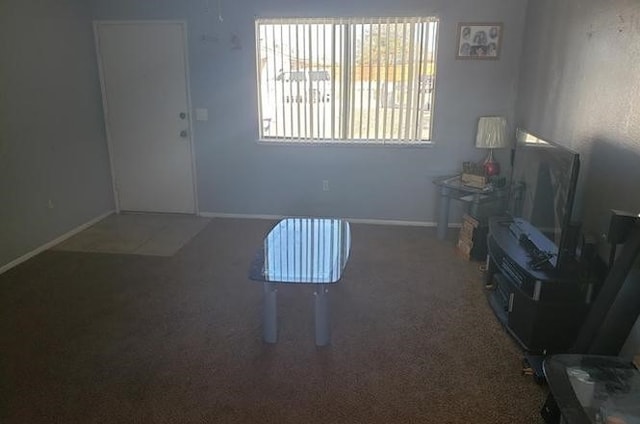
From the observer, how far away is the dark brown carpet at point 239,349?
2084mm

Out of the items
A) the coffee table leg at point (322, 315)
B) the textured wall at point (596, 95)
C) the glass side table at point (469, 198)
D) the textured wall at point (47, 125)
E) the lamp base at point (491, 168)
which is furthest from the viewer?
the lamp base at point (491, 168)

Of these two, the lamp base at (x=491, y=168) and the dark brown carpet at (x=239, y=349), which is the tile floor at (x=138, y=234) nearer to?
the dark brown carpet at (x=239, y=349)

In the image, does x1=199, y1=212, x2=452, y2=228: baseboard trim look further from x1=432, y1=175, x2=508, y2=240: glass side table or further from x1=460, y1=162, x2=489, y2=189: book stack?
x1=460, y1=162, x2=489, y2=189: book stack

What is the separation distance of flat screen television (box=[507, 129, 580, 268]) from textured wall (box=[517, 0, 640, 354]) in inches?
9.0

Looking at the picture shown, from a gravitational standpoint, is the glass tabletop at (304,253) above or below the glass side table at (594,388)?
above

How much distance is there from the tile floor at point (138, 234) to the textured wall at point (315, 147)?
0.39 metres

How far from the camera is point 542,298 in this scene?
232cm

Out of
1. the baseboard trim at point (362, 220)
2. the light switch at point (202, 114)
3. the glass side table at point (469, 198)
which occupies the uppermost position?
the light switch at point (202, 114)

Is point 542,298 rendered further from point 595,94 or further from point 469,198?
point 469,198

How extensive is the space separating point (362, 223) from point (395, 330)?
1.96 meters

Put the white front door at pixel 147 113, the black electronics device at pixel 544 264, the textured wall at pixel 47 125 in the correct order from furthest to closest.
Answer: the white front door at pixel 147 113 < the textured wall at pixel 47 125 < the black electronics device at pixel 544 264

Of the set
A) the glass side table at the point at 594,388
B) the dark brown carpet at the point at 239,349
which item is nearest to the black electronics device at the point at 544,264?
the dark brown carpet at the point at 239,349

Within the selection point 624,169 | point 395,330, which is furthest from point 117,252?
point 624,169

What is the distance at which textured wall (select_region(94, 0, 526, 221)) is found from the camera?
4.00 meters
